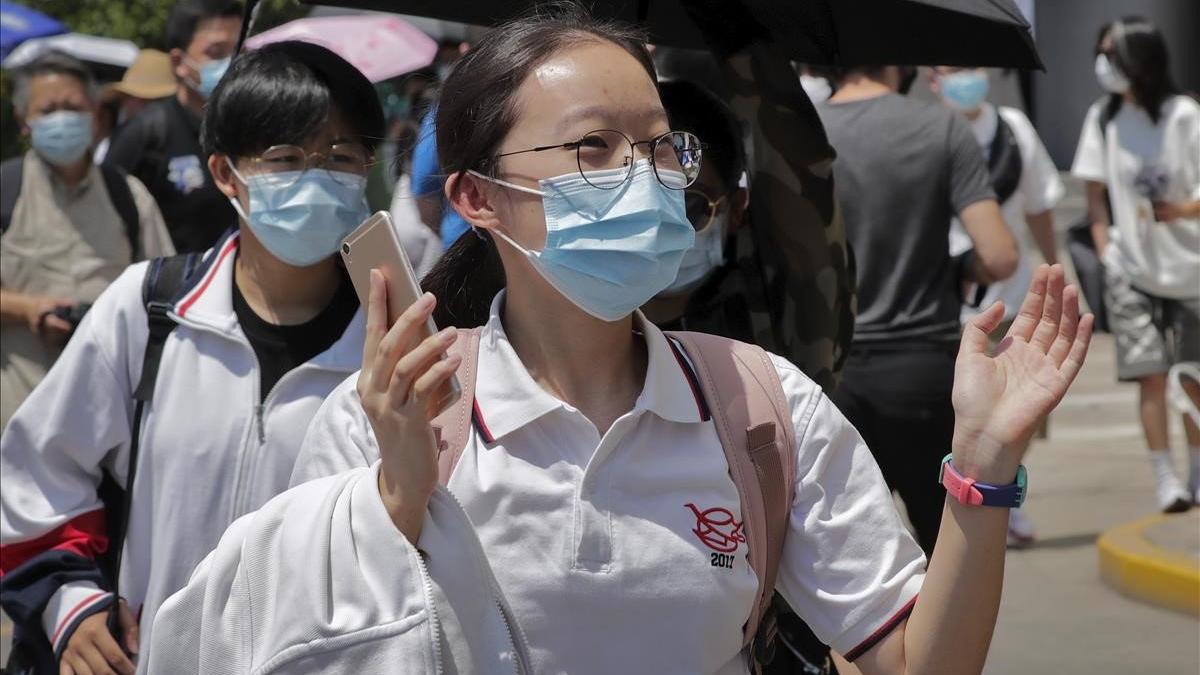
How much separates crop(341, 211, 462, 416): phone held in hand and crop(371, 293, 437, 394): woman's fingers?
0.16ft

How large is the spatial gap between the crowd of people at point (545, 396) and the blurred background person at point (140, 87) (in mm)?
4499

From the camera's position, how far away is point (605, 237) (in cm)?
229

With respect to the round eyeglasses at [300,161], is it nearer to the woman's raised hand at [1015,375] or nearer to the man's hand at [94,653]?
the man's hand at [94,653]

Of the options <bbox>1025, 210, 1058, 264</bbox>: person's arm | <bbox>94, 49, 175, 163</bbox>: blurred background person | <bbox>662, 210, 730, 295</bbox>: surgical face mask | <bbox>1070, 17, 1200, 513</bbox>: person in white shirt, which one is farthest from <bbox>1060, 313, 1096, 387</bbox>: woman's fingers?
<bbox>94, 49, 175, 163</bbox>: blurred background person

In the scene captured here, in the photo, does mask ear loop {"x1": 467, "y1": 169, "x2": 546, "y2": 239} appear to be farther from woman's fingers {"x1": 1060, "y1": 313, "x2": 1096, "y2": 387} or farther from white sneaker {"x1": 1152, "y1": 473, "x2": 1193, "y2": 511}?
white sneaker {"x1": 1152, "y1": 473, "x2": 1193, "y2": 511}

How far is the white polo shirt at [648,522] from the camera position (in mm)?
2111

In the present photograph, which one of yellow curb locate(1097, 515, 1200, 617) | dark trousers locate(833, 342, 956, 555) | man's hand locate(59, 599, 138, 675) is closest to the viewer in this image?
man's hand locate(59, 599, 138, 675)

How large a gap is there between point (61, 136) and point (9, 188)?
0.85 ft

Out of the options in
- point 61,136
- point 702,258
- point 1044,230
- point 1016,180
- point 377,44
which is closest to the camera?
point 702,258

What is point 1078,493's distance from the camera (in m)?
8.73

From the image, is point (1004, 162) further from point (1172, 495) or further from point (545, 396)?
point (545, 396)

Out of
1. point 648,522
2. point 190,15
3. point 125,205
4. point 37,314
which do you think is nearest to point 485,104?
point 648,522

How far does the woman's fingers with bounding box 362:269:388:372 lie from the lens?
1.99m

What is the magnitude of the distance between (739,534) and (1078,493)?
694cm
